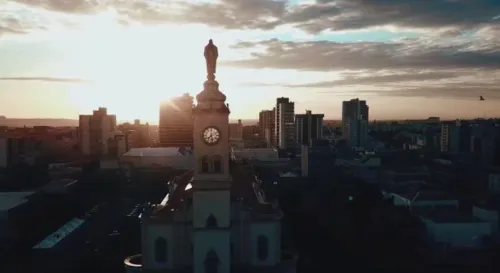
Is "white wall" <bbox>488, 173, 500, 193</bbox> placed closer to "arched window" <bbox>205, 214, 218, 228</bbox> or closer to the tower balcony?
"arched window" <bbox>205, 214, 218, 228</bbox>

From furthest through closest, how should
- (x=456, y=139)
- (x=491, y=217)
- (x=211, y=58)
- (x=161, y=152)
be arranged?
1. (x=456, y=139)
2. (x=161, y=152)
3. (x=491, y=217)
4. (x=211, y=58)

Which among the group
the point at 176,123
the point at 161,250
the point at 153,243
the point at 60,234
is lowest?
the point at 60,234

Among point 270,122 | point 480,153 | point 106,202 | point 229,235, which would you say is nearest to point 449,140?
point 480,153

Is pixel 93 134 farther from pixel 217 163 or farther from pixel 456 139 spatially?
pixel 456 139

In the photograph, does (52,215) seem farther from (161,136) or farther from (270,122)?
(270,122)

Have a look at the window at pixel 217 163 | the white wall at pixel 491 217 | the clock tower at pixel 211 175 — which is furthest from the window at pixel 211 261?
the white wall at pixel 491 217

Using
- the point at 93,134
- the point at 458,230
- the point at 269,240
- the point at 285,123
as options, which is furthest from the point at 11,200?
the point at 285,123
